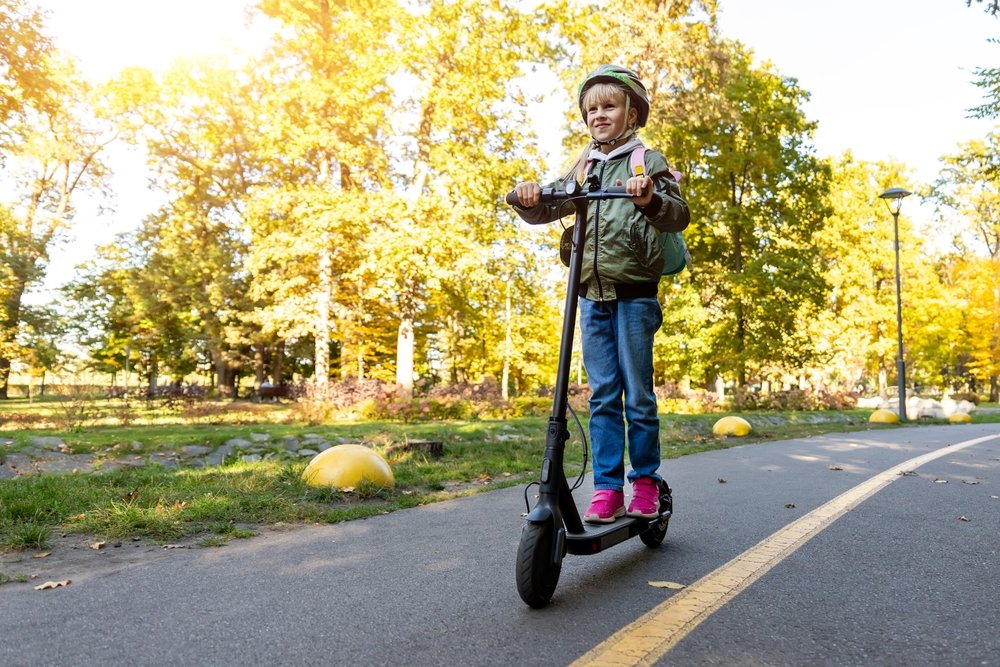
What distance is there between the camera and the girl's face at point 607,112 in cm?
346

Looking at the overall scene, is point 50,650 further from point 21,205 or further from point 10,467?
point 21,205

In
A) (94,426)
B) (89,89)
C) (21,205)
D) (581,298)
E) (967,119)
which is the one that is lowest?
(94,426)

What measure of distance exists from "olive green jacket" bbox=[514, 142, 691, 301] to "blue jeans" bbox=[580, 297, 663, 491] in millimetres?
99

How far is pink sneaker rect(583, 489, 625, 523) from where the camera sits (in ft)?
10.6

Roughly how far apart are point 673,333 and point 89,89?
24.6 m

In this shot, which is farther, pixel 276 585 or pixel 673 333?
pixel 673 333

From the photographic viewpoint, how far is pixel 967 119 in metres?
13.7

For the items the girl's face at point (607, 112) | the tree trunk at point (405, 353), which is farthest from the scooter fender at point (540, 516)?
the tree trunk at point (405, 353)

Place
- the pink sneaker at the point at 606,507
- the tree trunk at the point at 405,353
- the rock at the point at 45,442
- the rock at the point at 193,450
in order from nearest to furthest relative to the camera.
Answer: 1. the pink sneaker at the point at 606,507
2. the rock at the point at 45,442
3. the rock at the point at 193,450
4. the tree trunk at the point at 405,353

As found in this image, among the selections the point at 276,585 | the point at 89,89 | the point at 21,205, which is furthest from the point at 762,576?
the point at 21,205

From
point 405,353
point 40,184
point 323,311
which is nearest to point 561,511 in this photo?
point 405,353

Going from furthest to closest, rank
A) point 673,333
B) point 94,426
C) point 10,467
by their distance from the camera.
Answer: point 673,333, point 94,426, point 10,467

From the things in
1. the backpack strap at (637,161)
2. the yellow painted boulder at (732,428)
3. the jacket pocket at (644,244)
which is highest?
the backpack strap at (637,161)

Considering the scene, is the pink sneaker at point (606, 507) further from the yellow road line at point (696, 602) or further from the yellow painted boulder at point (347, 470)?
the yellow painted boulder at point (347, 470)
